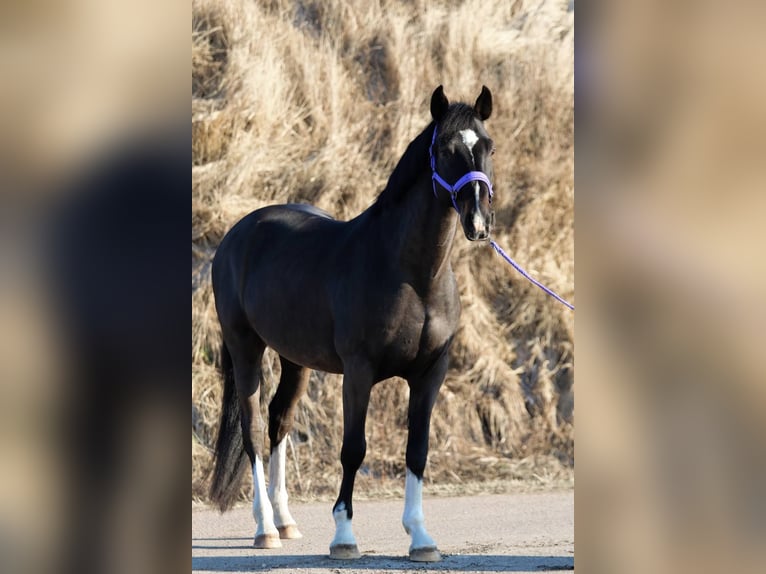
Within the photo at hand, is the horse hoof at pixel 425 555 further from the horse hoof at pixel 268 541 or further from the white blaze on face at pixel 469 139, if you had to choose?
the white blaze on face at pixel 469 139

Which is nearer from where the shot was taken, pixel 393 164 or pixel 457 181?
pixel 457 181

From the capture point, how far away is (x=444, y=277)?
573cm

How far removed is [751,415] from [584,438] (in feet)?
0.51

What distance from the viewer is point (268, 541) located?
6.29 metres

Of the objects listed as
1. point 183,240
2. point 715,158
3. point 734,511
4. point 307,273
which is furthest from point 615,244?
point 307,273

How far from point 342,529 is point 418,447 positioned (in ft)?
1.85

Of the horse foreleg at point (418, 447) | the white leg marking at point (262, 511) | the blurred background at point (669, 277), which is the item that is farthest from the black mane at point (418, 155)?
the blurred background at point (669, 277)

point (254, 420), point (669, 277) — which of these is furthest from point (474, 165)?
point (669, 277)

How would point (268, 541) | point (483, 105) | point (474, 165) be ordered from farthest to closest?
point (268, 541) < point (483, 105) < point (474, 165)

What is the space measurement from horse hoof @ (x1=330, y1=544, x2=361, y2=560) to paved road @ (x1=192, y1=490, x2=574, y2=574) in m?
0.04

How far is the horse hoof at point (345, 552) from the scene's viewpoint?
224 inches

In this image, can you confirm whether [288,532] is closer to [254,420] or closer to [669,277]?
[254,420]

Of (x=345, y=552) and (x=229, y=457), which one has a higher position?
(x=229, y=457)

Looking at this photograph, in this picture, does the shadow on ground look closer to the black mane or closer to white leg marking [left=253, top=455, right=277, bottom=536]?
white leg marking [left=253, top=455, right=277, bottom=536]
